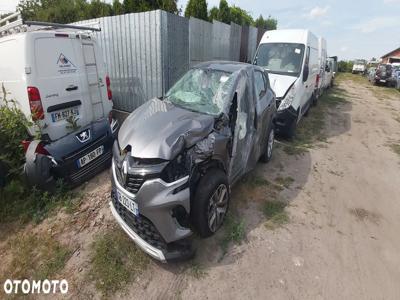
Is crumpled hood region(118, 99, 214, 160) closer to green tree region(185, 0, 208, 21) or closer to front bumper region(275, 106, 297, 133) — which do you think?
front bumper region(275, 106, 297, 133)

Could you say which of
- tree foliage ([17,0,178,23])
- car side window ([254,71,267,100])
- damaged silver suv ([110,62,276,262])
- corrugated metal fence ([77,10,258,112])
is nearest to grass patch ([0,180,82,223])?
damaged silver suv ([110,62,276,262])

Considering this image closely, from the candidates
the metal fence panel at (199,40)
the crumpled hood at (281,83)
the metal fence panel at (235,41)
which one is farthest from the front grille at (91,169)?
the metal fence panel at (235,41)

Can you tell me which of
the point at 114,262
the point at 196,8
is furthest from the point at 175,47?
the point at 196,8

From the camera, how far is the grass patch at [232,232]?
3.08 metres

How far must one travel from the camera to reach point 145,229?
8.46 ft

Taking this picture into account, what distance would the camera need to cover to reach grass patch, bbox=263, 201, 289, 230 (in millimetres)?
3434

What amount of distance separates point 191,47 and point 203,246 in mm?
5445

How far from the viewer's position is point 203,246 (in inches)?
118

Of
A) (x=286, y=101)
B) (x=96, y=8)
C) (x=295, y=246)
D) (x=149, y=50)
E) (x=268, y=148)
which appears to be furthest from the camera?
(x=96, y=8)

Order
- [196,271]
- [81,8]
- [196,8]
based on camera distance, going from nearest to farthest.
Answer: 1. [196,271]
2. [196,8]
3. [81,8]

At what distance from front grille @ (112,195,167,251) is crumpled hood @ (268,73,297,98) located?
471 centimetres

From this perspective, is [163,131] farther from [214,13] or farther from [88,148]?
[214,13]

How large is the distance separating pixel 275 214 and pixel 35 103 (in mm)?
3864
